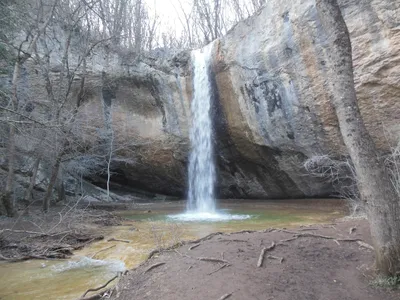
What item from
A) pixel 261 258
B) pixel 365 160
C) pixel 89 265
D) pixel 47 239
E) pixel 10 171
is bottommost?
pixel 89 265

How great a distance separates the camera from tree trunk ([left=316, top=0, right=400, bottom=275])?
11.5 feet

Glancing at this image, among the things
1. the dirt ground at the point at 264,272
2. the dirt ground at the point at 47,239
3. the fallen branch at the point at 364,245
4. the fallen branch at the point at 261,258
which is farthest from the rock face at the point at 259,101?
the dirt ground at the point at 47,239

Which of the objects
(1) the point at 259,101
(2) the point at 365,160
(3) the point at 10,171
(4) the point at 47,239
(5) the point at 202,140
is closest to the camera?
(2) the point at 365,160

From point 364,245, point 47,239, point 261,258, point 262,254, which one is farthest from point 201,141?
point 261,258

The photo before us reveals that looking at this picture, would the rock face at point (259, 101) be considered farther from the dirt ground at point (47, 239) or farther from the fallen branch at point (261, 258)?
the dirt ground at point (47, 239)

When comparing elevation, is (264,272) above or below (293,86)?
below

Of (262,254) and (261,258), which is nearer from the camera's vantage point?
(261,258)

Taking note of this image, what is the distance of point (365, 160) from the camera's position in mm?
3627

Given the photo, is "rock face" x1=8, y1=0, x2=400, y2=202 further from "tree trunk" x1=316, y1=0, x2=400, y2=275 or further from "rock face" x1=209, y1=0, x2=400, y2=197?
"tree trunk" x1=316, y1=0, x2=400, y2=275

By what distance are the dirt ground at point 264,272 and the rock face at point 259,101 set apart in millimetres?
3482

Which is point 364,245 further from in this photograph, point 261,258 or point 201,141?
point 201,141

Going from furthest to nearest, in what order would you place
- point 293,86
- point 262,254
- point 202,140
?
point 202,140 → point 293,86 → point 262,254

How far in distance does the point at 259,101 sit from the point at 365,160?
9.28 m

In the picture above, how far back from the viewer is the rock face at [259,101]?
9.19 meters
